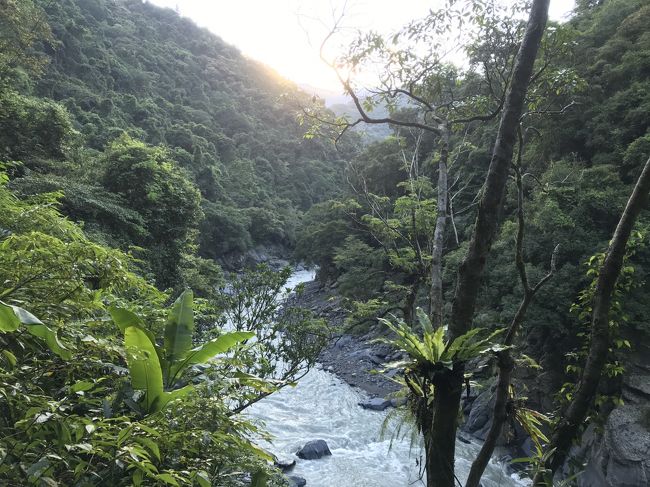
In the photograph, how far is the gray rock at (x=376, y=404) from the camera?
12789 mm

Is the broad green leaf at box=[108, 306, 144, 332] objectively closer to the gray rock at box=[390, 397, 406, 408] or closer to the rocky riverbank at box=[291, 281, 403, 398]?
the gray rock at box=[390, 397, 406, 408]

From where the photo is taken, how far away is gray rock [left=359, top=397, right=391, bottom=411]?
1279 cm

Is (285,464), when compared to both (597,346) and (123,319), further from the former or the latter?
(597,346)

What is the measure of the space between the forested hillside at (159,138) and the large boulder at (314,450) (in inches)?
258

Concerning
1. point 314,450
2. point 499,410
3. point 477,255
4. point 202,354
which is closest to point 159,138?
point 314,450

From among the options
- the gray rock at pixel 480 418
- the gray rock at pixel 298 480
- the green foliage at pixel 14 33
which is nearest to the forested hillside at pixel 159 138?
the green foliage at pixel 14 33

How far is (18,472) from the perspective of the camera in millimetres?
1599

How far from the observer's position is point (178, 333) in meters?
3.41

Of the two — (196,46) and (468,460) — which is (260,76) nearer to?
(196,46)

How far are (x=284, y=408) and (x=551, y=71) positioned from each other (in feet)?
36.9

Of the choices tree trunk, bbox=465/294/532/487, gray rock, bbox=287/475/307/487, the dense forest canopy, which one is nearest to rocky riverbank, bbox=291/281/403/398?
the dense forest canopy

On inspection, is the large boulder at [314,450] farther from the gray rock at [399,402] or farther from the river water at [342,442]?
the gray rock at [399,402]

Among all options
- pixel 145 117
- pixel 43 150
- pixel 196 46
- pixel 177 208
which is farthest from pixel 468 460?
pixel 196 46

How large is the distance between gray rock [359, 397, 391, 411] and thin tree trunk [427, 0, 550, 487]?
10.7 metres
